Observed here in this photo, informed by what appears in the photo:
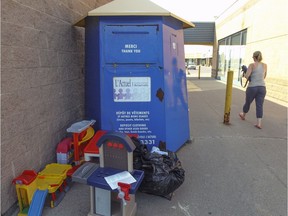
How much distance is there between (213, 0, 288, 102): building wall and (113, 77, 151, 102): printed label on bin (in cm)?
724

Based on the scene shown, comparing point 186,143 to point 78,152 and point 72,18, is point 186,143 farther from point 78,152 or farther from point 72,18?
point 72,18

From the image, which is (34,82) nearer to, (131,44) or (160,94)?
(131,44)

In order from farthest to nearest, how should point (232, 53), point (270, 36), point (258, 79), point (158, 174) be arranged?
1. point (232, 53)
2. point (270, 36)
3. point (258, 79)
4. point (158, 174)

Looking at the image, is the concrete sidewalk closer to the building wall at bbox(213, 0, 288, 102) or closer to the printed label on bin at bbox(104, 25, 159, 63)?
the printed label on bin at bbox(104, 25, 159, 63)

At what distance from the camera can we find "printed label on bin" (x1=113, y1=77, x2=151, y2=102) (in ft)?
11.0

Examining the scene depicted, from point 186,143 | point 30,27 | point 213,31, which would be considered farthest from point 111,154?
point 213,31

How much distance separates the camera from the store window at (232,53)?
13.3m

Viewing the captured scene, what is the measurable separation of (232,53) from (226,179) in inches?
537

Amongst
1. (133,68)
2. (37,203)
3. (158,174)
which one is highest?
(133,68)

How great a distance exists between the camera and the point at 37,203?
2.35m

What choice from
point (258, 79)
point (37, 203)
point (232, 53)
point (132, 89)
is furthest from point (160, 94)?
point (232, 53)

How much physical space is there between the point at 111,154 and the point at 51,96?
1478mm

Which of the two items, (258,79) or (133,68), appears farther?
(258,79)

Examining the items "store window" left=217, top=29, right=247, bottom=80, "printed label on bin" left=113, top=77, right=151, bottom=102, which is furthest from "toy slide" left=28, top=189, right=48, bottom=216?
"store window" left=217, top=29, right=247, bottom=80
